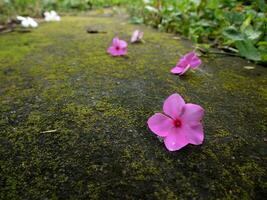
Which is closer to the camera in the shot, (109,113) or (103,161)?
(103,161)

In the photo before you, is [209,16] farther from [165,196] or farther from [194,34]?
[165,196]

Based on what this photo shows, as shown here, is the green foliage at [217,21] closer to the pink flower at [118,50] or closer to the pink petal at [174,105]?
the pink flower at [118,50]

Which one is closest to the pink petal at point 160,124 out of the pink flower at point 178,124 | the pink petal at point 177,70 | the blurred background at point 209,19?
the pink flower at point 178,124

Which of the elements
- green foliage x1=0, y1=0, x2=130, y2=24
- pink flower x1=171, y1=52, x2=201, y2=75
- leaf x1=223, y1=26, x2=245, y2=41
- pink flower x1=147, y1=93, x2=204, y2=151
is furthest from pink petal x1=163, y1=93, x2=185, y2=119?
green foliage x1=0, y1=0, x2=130, y2=24

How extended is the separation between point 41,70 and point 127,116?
0.71 meters

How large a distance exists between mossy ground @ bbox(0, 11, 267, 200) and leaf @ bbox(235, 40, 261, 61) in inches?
2.8

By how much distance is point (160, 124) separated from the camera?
1053 mm

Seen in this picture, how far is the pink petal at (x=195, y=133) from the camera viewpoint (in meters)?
1.00

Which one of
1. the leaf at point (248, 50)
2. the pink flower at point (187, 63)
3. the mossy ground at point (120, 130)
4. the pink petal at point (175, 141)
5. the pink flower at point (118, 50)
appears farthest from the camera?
the pink flower at point (118, 50)

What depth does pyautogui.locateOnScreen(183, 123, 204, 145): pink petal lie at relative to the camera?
1.00 meters

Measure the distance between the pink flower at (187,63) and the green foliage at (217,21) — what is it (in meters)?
0.30

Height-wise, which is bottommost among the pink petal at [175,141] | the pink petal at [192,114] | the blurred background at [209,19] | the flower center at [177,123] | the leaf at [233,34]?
the blurred background at [209,19]

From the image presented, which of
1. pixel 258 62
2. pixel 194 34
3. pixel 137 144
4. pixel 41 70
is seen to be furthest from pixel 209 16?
pixel 137 144

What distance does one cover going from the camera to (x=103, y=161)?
95 cm
